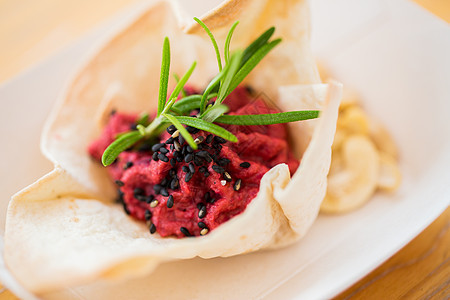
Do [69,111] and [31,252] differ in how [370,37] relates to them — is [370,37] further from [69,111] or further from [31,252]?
[31,252]

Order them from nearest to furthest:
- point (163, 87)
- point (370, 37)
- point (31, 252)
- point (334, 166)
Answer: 1. point (31, 252)
2. point (163, 87)
3. point (334, 166)
4. point (370, 37)

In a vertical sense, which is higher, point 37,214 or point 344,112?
point 37,214

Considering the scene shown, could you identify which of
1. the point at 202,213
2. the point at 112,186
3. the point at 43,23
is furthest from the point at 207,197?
the point at 43,23

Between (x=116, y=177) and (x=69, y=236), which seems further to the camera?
(x=116, y=177)

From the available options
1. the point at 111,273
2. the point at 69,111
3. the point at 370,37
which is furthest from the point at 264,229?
the point at 370,37

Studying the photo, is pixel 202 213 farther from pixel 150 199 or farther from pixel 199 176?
pixel 150 199

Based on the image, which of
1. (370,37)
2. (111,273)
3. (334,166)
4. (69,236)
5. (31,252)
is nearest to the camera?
(111,273)

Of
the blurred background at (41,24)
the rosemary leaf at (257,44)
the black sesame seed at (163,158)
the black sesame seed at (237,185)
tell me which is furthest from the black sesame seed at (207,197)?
the blurred background at (41,24)
